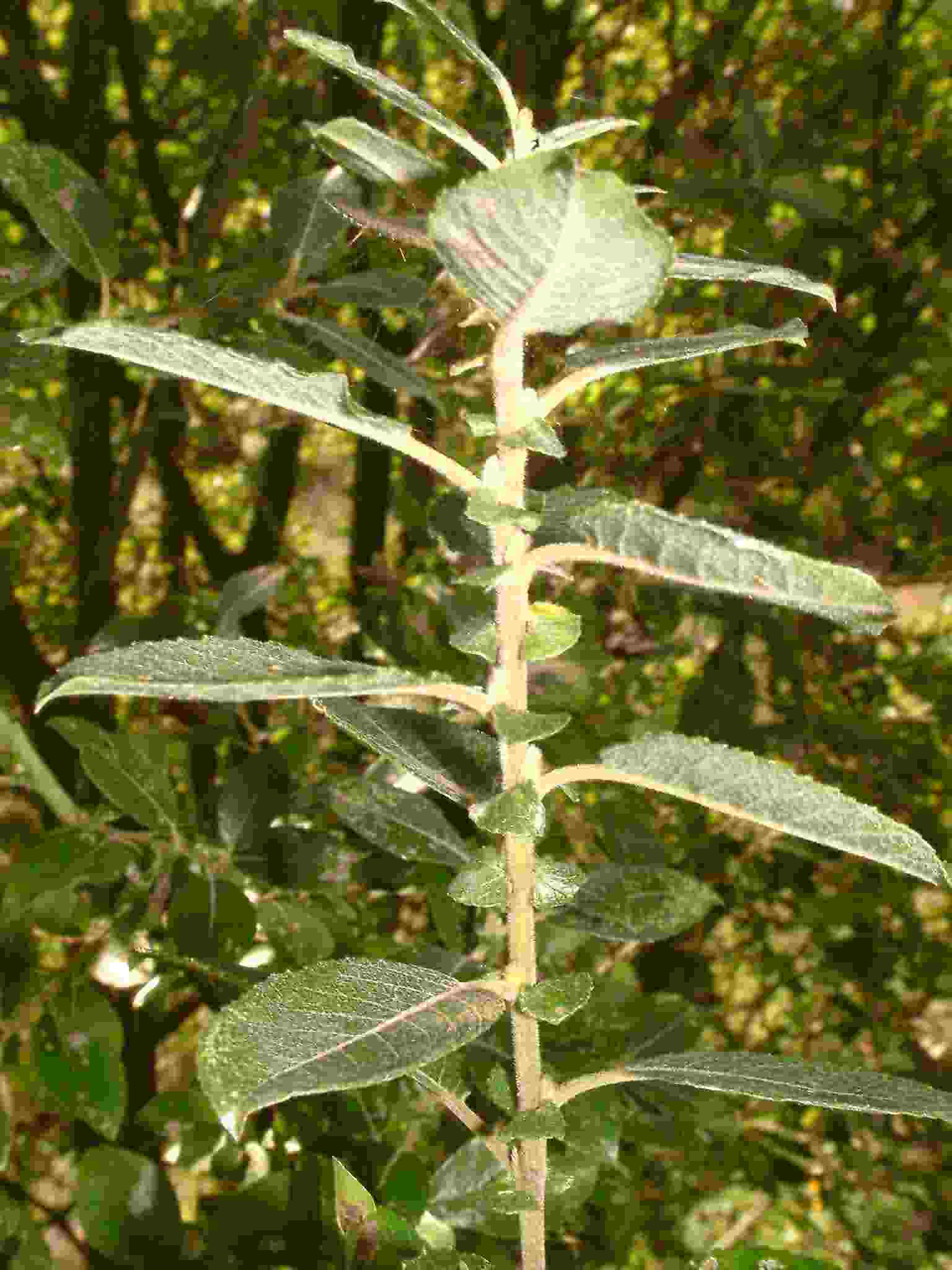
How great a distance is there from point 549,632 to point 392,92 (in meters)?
0.17

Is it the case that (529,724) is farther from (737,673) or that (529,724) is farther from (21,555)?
(21,555)

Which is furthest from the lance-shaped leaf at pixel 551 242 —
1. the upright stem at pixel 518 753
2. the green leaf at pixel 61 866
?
the green leaf at pixel 61 866

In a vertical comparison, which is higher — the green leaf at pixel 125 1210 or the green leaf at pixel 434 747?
the green leaf at pixel 434 747

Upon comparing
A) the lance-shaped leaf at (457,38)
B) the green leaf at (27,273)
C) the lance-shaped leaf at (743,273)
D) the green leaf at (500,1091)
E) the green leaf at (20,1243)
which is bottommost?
the green leaf at (20,1243)

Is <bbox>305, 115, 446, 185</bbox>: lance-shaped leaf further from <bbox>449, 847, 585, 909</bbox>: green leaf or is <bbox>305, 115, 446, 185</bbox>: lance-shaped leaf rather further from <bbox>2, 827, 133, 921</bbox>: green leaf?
<bbox>2, 827, 133, 921</bbox>: green leaf

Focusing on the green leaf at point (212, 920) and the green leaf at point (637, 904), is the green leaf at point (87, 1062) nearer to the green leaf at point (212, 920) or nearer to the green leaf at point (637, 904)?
the green leaf at point (212, 920)

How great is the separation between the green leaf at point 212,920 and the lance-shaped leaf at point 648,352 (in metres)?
0.52

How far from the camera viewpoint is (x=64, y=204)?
79cm

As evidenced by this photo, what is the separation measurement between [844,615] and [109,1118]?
648 mm

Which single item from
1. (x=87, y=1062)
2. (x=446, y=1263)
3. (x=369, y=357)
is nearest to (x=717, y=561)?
(x=446, y=1263)

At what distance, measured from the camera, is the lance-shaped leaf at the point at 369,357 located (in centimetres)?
82

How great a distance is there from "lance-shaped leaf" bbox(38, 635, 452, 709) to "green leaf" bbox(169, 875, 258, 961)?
43 centimetres

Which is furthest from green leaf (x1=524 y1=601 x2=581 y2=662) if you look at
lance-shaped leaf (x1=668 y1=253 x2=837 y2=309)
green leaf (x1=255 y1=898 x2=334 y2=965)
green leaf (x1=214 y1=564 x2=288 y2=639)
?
green leaf (x1=214 y1=564 x2=288 y2=639)

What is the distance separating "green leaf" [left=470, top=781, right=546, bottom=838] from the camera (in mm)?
366
